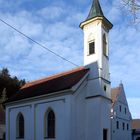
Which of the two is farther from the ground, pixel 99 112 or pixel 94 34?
pixel 94 34

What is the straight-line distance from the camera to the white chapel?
1101 inches

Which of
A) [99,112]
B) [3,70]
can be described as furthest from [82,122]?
[3,70]

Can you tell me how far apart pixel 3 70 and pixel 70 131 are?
54610 millimetres

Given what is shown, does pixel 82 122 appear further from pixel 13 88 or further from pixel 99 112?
pixel 13 88

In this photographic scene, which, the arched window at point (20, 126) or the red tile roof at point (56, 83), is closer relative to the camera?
the red tile roof at point (56, 83)

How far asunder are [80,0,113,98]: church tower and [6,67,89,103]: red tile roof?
3.50 ft

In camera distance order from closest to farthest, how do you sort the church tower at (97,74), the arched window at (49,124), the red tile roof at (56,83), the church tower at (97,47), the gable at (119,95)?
the church tower at (97,74) < the red tile roof at (56,83) < the church tower at (97,47) < the arched window at (49,124) < the gable at (119,95)

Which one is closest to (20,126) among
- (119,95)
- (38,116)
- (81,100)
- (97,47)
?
(38,116)

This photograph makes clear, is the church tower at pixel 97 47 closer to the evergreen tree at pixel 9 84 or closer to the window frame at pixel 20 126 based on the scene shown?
the window frame at pixel 20 126

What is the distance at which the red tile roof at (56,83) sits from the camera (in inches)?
1150

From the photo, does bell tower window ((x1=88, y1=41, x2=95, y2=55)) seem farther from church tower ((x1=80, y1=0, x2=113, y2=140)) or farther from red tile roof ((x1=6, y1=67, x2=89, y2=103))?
red tile roof ((x1=6, y1=67, x2=89, y2=103))

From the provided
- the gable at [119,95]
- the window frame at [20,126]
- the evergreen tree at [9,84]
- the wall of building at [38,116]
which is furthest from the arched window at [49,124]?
the evergreen tree at [9,84]

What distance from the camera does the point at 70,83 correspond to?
94.6 feet

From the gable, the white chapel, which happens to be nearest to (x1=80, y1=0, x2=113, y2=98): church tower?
the white chapel
